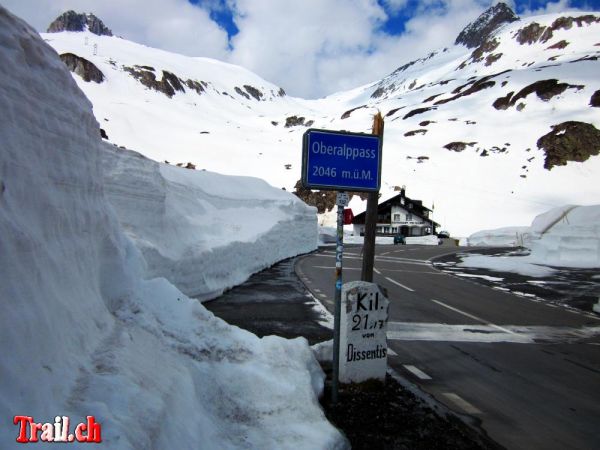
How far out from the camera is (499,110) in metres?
101

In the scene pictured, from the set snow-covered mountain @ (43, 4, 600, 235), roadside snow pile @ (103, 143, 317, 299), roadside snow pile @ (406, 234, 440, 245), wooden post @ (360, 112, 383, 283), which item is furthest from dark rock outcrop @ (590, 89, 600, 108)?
wooden post @ (360, 112, 383, 283)

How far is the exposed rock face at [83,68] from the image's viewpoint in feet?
414

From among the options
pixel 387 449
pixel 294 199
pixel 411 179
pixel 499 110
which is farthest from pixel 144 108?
pixel 387 449

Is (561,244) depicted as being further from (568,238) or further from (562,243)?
(568,238)

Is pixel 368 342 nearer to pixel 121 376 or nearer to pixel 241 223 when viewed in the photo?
pixel 121 376

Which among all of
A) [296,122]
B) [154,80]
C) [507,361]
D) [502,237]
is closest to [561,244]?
[507,361]

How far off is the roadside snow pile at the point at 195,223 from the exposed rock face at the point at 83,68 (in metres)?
120

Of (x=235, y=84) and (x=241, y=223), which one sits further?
(x=235, y=84)

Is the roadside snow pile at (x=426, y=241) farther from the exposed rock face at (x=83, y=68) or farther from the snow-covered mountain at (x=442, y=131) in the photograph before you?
the exposed rock face at (x=83, y=68)

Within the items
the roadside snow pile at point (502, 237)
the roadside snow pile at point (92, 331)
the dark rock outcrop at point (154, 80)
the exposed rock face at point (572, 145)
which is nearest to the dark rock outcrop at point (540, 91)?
the exposed rock face at point (572, 145)

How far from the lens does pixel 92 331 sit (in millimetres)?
3834

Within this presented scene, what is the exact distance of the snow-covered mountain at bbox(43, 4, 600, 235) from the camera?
73625 mm

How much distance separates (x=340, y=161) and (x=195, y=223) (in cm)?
1107

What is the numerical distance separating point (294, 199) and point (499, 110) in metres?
85.5
